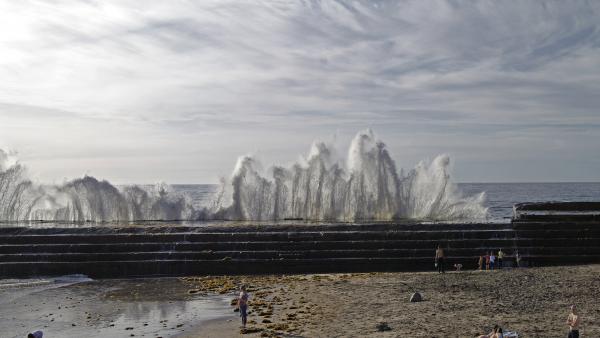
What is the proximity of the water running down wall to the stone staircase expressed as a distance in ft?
42.9

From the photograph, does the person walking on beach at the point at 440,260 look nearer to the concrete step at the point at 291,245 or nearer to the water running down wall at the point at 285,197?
the concrete step at the point at 291,245

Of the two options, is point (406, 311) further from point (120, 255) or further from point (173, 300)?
point (120, 255)

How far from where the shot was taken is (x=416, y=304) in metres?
18.2

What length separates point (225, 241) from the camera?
97.3ft

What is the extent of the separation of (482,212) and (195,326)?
96.3 ft

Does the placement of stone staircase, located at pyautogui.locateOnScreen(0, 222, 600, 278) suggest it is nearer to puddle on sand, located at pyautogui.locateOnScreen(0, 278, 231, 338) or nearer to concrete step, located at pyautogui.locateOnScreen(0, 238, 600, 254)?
concrete step, located at pyautogui.locateOnScreen(0, 238, 600, 254)

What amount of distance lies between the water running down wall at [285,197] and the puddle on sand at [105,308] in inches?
709

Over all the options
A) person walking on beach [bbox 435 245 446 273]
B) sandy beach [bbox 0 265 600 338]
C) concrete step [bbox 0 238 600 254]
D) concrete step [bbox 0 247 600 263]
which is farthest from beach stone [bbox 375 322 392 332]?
concrete step [bbox 0 238 600 254]

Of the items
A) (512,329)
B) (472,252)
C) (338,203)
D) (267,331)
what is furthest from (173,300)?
(338,203)

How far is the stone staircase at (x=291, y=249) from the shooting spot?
2745 centimetres

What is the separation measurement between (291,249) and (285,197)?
16.5m

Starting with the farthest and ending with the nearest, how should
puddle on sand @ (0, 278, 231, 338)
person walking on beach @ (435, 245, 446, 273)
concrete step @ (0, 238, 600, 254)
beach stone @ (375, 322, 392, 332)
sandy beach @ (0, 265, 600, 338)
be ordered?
concrete step @ (0, 238, 600, 254)
person walking on beach @ (435, 245, 446, 273)
puddle on sand @ (0, 278, 231, 338)
sandy beach @ (0, 265, 600, 338)
beach stone @ (375, 322, 392, 332)

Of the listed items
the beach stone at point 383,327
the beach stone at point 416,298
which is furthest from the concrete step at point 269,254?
the beach stone at point 383,327

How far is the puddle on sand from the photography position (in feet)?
56.0
